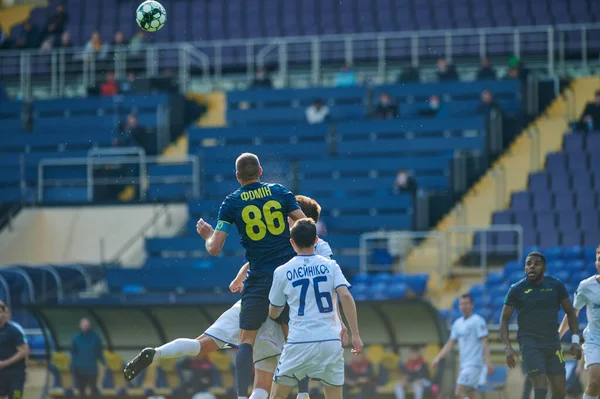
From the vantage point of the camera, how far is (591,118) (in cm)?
2411

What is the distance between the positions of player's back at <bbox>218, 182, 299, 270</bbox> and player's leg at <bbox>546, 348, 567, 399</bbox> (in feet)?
11.7

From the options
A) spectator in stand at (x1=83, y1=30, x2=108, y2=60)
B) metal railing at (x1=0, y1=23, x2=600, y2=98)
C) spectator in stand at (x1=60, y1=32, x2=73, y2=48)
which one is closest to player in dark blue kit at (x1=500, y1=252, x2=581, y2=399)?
metal railing at (x1=0, y1=23, x2=600, y2=98)

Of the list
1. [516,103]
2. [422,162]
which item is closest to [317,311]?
[422,162]

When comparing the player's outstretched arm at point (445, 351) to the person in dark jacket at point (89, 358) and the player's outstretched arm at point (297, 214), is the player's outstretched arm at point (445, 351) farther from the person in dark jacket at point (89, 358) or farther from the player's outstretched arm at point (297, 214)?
the player's outstretched arm at point (297, 214)

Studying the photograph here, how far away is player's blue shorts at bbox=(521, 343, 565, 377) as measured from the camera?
Answer: 1240cm

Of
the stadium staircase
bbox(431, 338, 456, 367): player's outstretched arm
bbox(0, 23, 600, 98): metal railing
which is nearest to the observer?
bbox(431, 338, 456, 367): player's outstretched arm

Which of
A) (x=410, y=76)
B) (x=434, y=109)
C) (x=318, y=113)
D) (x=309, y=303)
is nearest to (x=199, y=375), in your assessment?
(x=309, y=303)

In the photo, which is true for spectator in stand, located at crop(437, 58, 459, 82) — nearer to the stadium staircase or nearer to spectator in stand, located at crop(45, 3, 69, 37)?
the stadium staircase

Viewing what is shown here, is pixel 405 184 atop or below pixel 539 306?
atop

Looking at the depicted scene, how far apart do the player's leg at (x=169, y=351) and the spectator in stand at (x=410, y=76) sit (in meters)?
16.6

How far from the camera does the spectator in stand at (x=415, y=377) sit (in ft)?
56.9

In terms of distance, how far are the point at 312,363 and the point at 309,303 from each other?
49 cm

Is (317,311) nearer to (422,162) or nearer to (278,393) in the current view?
(278,393)

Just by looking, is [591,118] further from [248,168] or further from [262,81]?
[248,168]
